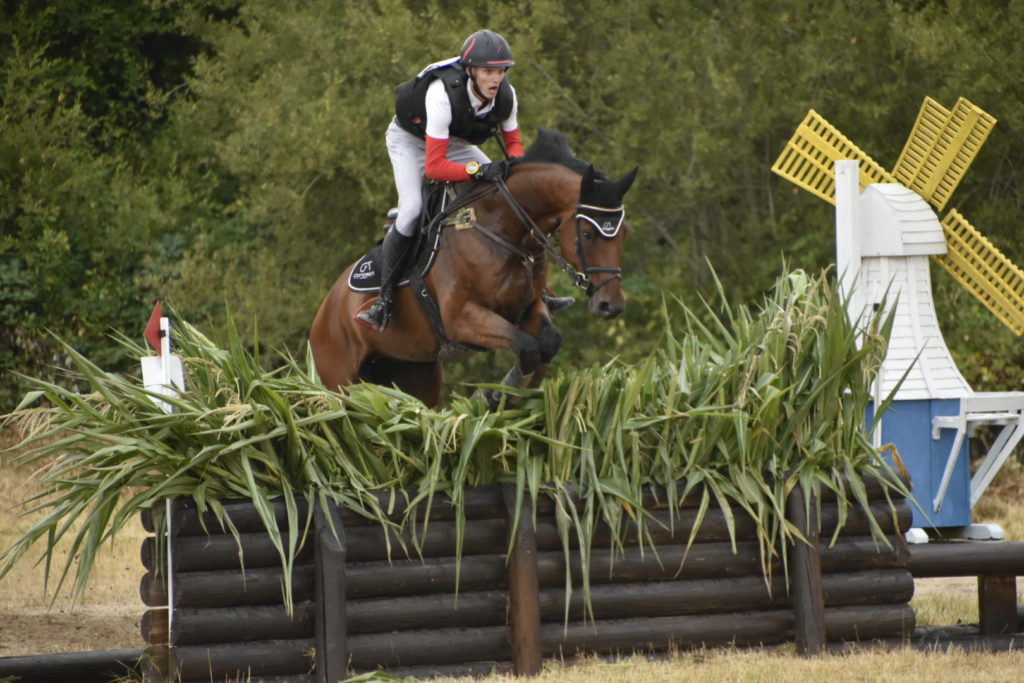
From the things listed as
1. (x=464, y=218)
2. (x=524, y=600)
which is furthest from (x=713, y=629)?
(x=464, y=218)

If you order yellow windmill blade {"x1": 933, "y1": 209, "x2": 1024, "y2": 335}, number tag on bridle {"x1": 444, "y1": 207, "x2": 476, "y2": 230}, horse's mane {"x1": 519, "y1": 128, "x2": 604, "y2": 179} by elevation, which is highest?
horse's mane {"x1": 519, "y1": 128, "x2": 604, "y2": 179}

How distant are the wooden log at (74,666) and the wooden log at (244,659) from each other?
929 mm

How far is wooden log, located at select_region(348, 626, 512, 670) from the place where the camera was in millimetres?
4766

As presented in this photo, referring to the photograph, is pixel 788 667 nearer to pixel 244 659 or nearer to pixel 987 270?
pixel 244 659

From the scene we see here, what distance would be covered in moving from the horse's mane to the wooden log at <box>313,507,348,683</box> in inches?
74.3

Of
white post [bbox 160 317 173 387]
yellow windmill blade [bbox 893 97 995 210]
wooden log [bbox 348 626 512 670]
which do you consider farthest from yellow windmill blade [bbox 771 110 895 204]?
white post [bbox 160 317 173 387]

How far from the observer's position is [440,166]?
18.5ft

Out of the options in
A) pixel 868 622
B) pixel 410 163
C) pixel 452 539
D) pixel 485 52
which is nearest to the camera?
pixel 452 539

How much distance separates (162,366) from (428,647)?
1406 millimetres

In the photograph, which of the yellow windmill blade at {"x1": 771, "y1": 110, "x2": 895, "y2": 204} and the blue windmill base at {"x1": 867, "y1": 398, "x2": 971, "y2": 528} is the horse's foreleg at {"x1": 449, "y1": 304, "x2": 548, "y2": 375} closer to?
the blue windmill base at {"x1": 867, "y1": 398, "x2": 971, "y2": 528}

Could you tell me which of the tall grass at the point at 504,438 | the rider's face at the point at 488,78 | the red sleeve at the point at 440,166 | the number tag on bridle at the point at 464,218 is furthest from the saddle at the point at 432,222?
the tall grass at the point at 504,438

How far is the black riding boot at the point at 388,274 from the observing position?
6137mm

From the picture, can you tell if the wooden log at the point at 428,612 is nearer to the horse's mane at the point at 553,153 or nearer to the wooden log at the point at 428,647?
the wooden log at the point at 428,647

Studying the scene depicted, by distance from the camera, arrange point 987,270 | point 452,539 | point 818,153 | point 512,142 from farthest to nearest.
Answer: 1. point 818,153
2. point 987,270
3. point 512,142
4. point 452,539
